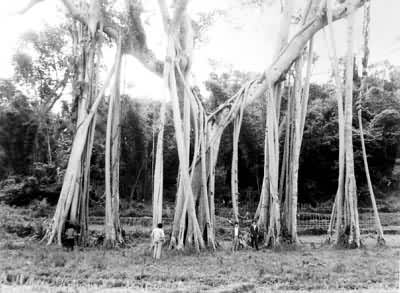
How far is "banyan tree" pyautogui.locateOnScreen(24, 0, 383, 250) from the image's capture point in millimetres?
9266

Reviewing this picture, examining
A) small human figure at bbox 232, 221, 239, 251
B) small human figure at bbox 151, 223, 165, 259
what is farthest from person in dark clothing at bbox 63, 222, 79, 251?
small human figure at bbox 232, 221, 239, 251

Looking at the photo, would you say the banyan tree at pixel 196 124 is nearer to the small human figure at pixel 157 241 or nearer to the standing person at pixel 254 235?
the standing person at pixel 254 235

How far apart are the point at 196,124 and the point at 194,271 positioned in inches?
179

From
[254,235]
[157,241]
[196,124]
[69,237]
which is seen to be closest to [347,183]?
[254,235]

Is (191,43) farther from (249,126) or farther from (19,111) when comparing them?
(19,111)

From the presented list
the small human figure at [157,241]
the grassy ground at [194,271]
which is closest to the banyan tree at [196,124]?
the small human figure at [157,241]

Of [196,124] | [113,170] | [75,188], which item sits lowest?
[75,188]

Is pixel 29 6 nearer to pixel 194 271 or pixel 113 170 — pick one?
pixel 113 170

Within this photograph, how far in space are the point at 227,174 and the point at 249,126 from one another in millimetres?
2834

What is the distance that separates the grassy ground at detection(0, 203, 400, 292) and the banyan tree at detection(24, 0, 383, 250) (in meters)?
1.11

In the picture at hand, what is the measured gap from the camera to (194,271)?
6145 mm

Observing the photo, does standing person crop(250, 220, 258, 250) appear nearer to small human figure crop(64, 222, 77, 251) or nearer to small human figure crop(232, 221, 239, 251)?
small human figure crop(232, 221, 239, 251)

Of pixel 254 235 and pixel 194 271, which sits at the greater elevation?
pixel 254 235

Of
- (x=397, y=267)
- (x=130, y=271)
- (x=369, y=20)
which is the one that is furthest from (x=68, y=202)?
(x=369, y=20)
